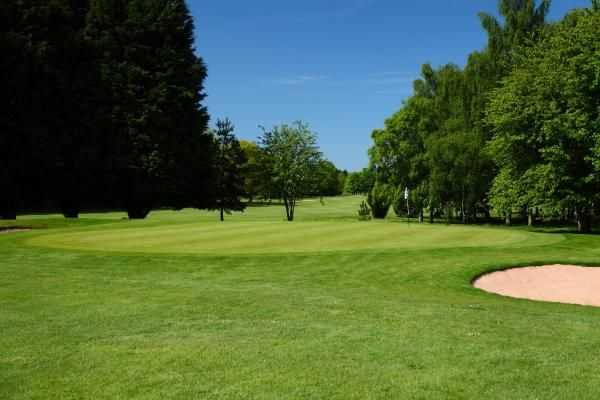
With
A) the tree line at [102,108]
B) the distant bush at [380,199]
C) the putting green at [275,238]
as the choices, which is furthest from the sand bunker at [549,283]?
the distant bush at [380,199]

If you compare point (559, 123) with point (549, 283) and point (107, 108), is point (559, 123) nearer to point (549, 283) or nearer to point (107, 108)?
point (549, 283)

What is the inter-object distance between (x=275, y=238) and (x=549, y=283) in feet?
38.8

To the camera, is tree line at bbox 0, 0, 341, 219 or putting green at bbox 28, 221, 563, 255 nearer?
putting green at bbox 28, 221, 563, 255

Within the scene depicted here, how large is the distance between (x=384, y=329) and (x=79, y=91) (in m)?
52.1

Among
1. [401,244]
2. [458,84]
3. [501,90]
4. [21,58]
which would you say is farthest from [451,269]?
[21,58]

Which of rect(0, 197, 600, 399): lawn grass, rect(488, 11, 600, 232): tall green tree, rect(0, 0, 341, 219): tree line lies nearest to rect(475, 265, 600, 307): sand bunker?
rect(0, 197, 600, 399): lawn grass

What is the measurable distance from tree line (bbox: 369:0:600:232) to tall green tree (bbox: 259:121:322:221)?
1036cm

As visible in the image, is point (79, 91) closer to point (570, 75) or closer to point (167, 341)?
point (570, 75)

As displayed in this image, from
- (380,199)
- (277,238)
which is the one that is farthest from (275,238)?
(380,199)

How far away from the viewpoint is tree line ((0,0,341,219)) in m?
48.6

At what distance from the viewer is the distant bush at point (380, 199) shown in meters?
64.1

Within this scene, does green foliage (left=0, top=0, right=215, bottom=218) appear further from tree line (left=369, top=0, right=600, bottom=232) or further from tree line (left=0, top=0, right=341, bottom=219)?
tree line (left=369, top=0, right=600, bottom=232)

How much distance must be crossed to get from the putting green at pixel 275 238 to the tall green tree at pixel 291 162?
40.8 metres

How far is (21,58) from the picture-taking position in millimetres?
46719
